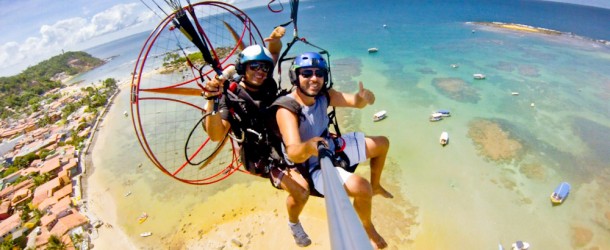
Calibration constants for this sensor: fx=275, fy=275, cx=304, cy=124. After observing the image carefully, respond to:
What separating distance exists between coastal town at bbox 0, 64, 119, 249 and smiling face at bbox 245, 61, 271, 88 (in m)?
11.5

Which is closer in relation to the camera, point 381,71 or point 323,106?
point 323,106

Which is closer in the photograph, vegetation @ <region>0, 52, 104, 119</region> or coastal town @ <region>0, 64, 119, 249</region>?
coastal town @ <region>0, 64, 119, 249</region>

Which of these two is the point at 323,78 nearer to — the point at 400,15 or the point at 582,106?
the point at 582,106

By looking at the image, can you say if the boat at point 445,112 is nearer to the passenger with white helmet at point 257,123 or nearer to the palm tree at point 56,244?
the passenger with white helmet at point 257,123

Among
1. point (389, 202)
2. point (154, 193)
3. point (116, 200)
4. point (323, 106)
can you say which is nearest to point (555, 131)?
point (389, 202)

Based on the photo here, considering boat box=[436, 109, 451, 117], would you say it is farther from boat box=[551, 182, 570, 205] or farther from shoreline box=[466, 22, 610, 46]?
shoreline box=[466, 22, 610, 46]

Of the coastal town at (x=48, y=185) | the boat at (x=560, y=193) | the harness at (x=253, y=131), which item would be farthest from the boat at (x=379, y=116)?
the coastal town at (x=48, y=185)

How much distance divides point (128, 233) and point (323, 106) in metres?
11.7

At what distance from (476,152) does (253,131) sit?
43.3ft

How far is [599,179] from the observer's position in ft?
37.6

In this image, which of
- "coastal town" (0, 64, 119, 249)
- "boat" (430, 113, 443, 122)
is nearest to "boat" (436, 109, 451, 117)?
"boat" (430, 113, 443, 122)

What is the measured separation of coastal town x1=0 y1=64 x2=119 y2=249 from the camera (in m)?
11.0

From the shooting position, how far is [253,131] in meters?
3.31

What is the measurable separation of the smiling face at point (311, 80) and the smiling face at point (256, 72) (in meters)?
0.65
